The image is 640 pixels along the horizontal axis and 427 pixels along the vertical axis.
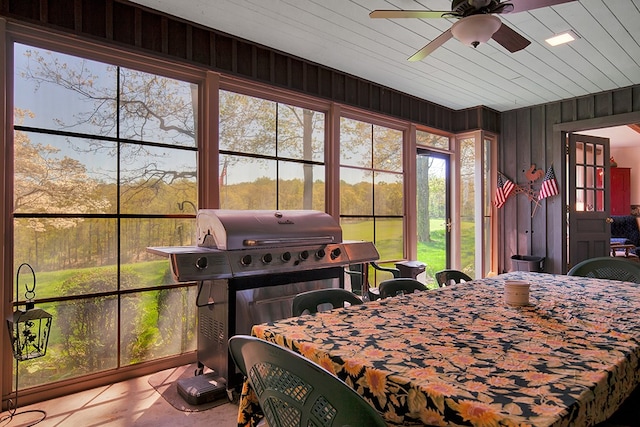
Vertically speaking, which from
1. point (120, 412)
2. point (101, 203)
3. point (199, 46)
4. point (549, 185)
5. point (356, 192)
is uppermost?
point (199, 46)

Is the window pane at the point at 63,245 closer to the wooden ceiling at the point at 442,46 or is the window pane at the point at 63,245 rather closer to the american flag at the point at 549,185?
the wooden ceiling at the point at 442,46

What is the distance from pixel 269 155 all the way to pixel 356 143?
3.72ft

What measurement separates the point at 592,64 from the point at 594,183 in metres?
2.00

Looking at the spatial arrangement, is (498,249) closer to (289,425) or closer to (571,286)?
(571,286)

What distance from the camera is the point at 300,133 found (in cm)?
370

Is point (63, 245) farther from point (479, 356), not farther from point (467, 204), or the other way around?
point (467, 204)

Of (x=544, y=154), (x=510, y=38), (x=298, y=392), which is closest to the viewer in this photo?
(x=298, y=392)

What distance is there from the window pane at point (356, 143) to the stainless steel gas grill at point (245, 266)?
4.37 feet

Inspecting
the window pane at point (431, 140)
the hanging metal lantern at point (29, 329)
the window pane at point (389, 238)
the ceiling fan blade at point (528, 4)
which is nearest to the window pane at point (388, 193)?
the window pane at point (389, 238)

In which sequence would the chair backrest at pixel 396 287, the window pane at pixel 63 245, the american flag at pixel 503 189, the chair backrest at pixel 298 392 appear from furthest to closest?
the american flag at pixel 503 189
the window pane at pixel 63 245
the chair backrest at pixel 396 287
the chair backrest at pixel 298 392

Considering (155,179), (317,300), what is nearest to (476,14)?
(317,300)

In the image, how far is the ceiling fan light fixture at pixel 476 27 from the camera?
1.99 metres

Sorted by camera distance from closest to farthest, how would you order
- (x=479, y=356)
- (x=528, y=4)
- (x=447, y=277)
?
(x=479, y=356) < (x=528, y=4) < (x=447, y=277)

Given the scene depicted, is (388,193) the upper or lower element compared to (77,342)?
upper
